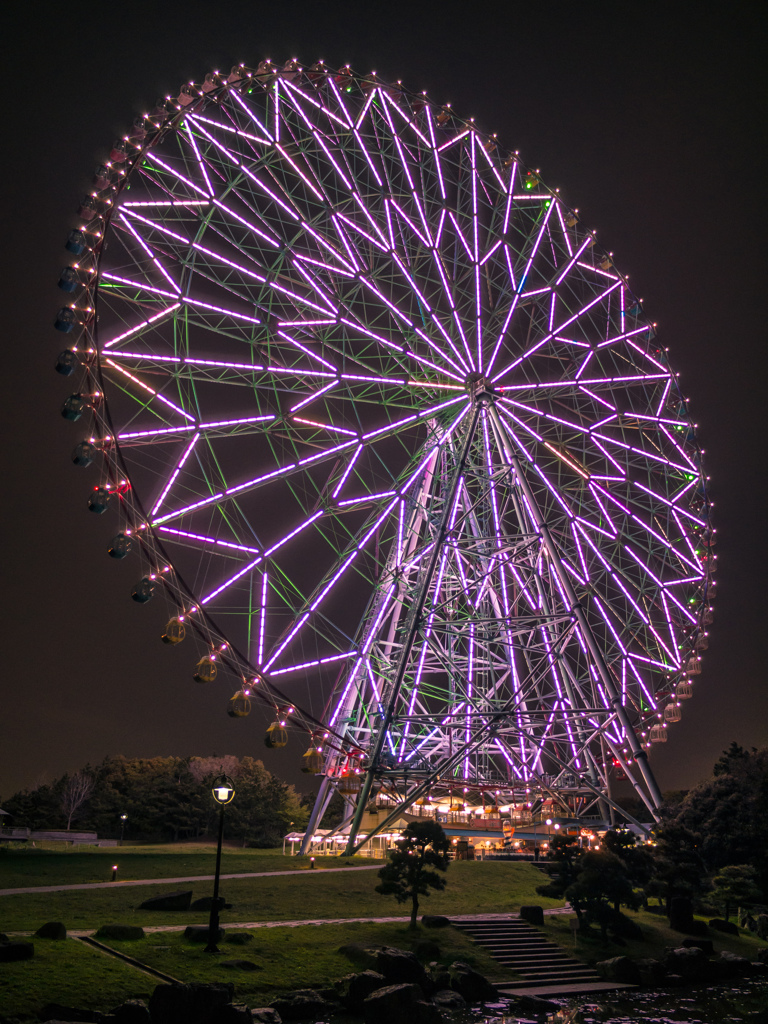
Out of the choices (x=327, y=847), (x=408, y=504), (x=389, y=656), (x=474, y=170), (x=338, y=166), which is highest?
(x=474, y=170)

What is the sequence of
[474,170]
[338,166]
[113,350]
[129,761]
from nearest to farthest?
[113,350] < [338,166] < [474,170] < [129,761]

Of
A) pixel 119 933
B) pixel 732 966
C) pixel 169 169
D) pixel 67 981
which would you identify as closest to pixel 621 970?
pixel 732 966

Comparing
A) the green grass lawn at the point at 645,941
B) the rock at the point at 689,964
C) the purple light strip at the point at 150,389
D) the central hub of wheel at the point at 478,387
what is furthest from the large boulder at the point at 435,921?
the central hub of wheel at the point at 478,387

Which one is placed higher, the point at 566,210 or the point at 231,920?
the point at 566,210

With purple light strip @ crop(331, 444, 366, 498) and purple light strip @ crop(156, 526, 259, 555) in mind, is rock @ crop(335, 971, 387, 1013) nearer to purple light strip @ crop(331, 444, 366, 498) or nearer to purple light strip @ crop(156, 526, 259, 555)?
purple light strip @ crop(156, 526, 259, 555)

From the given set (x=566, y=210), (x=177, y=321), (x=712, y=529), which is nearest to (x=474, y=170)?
(x=566, y=210)

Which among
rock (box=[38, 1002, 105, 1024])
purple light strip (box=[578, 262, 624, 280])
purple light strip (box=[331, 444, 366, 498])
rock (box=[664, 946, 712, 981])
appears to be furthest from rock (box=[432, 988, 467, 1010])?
purple light strip (box=[578, 262, 624, 280])

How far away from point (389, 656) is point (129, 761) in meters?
49.4

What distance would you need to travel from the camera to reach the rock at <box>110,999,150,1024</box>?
11.9 metres

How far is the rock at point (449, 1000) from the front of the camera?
15.0 meters

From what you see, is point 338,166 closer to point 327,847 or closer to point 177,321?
point 177,321

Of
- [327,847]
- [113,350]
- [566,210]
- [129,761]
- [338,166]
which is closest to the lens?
[113,350]

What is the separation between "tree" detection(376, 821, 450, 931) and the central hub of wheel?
14.7 meters

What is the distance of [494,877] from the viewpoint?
90.3 feet
